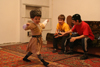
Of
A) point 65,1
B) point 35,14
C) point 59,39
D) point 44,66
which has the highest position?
point 65,1

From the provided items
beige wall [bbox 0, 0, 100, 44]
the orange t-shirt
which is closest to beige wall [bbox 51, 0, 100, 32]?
beige wall [bbox 0, 0, 100, 44]

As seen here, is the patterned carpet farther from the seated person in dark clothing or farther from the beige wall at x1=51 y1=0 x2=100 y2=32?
the beige wall at x1=51 y1=0 x2=100 y2=32

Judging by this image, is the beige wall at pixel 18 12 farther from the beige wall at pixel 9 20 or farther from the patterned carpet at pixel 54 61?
the patterned carpet at pixel 54 61

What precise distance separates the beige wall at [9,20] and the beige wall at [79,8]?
1554 millimetres

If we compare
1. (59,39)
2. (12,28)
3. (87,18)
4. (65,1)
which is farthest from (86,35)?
(12,28)

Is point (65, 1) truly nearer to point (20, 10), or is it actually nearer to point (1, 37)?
point (20, 10)

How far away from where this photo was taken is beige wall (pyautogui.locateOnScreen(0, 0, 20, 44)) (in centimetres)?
418

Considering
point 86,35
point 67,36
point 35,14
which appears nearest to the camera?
point 35,14

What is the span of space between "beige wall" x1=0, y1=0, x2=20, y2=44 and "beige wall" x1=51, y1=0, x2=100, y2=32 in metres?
1.55

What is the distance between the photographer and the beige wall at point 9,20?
418 centimetres

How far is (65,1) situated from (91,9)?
120 cm

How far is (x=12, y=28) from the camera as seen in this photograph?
4.44 m

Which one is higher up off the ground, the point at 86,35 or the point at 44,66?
the point at 86,35

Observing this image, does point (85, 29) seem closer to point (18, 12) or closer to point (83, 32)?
point (83, 32)
